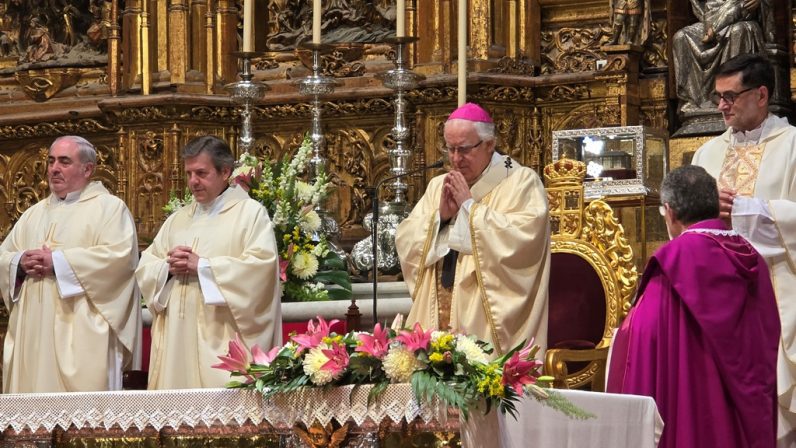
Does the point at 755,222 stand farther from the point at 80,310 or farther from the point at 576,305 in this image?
the point at 80,310

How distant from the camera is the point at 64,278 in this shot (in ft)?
23.9

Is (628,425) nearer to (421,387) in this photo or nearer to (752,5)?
(421,387)

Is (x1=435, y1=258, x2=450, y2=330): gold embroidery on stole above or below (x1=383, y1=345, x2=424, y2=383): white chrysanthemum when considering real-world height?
above

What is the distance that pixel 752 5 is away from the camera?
8.25 metres

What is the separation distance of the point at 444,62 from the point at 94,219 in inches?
93.8

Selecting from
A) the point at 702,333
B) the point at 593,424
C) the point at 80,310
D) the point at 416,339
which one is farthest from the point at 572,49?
the point at 416,339

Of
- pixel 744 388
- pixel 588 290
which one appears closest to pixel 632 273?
pixel 588 290

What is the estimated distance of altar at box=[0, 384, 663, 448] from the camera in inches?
199

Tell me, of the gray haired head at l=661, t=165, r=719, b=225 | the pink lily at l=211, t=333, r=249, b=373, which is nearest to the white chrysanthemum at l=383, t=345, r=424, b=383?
the pink lily at l=211, t=333, r=249, b=373

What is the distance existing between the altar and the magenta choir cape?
0.28 meters

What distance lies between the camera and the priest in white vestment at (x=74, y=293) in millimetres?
7309

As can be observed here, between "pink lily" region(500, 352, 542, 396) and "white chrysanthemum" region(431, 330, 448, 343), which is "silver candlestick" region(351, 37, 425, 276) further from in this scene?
"pink lily" region(500, 352, 542, 396)

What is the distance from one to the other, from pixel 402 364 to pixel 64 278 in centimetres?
271

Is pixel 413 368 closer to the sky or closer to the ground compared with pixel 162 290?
closer to the ground
